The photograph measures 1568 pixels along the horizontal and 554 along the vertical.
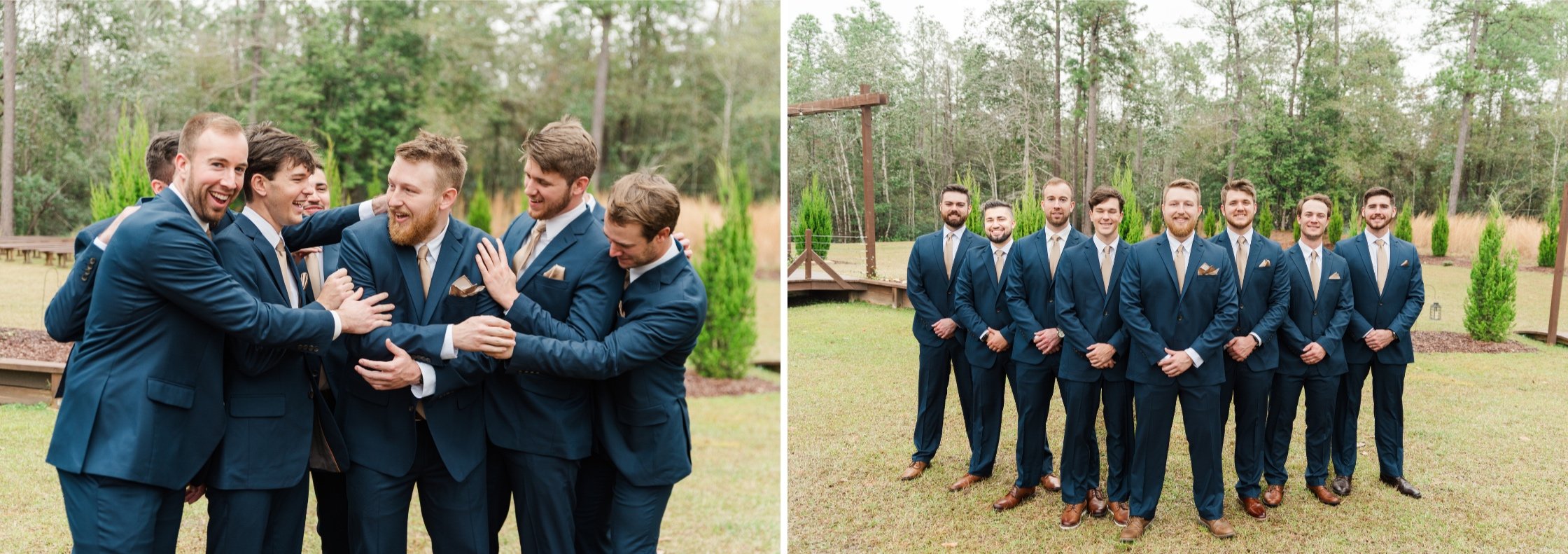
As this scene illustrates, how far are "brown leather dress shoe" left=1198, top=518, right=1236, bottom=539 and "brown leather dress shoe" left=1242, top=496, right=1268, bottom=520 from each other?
268mm

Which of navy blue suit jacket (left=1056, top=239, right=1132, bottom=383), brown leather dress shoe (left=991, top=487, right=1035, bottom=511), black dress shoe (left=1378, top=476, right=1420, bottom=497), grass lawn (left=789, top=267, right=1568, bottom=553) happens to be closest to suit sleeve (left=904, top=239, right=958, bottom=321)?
grass lawn (left=789, top=267, right=1568, bottom=553)

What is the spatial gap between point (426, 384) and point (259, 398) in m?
0.48

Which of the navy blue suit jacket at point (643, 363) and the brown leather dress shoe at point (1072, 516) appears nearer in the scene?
the navy blue suit jacket at point (643, 363)

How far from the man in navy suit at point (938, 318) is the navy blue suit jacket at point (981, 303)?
121 millimetres

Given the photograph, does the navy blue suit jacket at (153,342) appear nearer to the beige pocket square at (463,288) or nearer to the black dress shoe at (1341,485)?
the beige pocket square at (463,288)

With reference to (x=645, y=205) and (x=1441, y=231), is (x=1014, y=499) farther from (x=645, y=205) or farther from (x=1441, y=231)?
(x=1441, y=231)

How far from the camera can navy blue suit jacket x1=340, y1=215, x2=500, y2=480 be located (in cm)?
291

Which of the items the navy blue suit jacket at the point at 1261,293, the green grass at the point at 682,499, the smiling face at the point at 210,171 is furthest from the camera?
the navy blue suit jacket at the point at 1261,293

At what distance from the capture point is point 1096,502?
15.9 feet

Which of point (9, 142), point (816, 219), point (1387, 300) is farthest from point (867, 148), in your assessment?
point (9, 142)

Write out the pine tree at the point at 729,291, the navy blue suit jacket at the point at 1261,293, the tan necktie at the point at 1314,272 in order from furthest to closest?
the pine tree at the point at 729,291, the tan necktie at the point at 1314,272, the navy blue suit jacket at the point at 1261,293

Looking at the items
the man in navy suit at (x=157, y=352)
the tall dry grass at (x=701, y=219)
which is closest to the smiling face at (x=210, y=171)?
the man in navy suit at (x=157, y=352)

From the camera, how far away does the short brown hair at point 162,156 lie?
3465mm

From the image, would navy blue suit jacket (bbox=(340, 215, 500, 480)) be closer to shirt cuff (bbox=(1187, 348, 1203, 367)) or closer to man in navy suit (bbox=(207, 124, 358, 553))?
man in navy suit (bbox=(207, 124, 358, 553))
